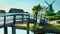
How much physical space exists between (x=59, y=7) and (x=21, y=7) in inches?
147

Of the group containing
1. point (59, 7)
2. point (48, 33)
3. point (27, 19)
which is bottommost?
point (48, 33)

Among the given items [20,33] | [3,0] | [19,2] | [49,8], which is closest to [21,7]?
[19,2]

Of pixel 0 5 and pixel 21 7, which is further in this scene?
pixel 21 7

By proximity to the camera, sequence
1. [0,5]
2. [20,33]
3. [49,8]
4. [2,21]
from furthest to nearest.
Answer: [49,8] → [0,5] → [20,33] → [2,21]

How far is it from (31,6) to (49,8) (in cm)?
482

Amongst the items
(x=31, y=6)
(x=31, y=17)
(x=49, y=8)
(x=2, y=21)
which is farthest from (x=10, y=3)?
(x=2, y=21)

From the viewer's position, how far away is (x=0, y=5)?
13.5 metres

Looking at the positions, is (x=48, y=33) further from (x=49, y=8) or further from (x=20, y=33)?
(x=49, y=8)

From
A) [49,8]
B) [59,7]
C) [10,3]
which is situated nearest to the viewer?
[10,3]

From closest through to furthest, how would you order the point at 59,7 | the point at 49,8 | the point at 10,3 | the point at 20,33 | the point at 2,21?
the point at 2,21 → the point at 20,33 → the point at 10,3 → the point at 59,7 → the point at 49,8

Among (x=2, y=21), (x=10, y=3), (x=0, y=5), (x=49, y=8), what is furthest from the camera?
(x=49, y=8)

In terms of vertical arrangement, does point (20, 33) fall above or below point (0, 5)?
below

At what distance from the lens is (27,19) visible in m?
6.26

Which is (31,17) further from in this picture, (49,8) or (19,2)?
(49,8)
